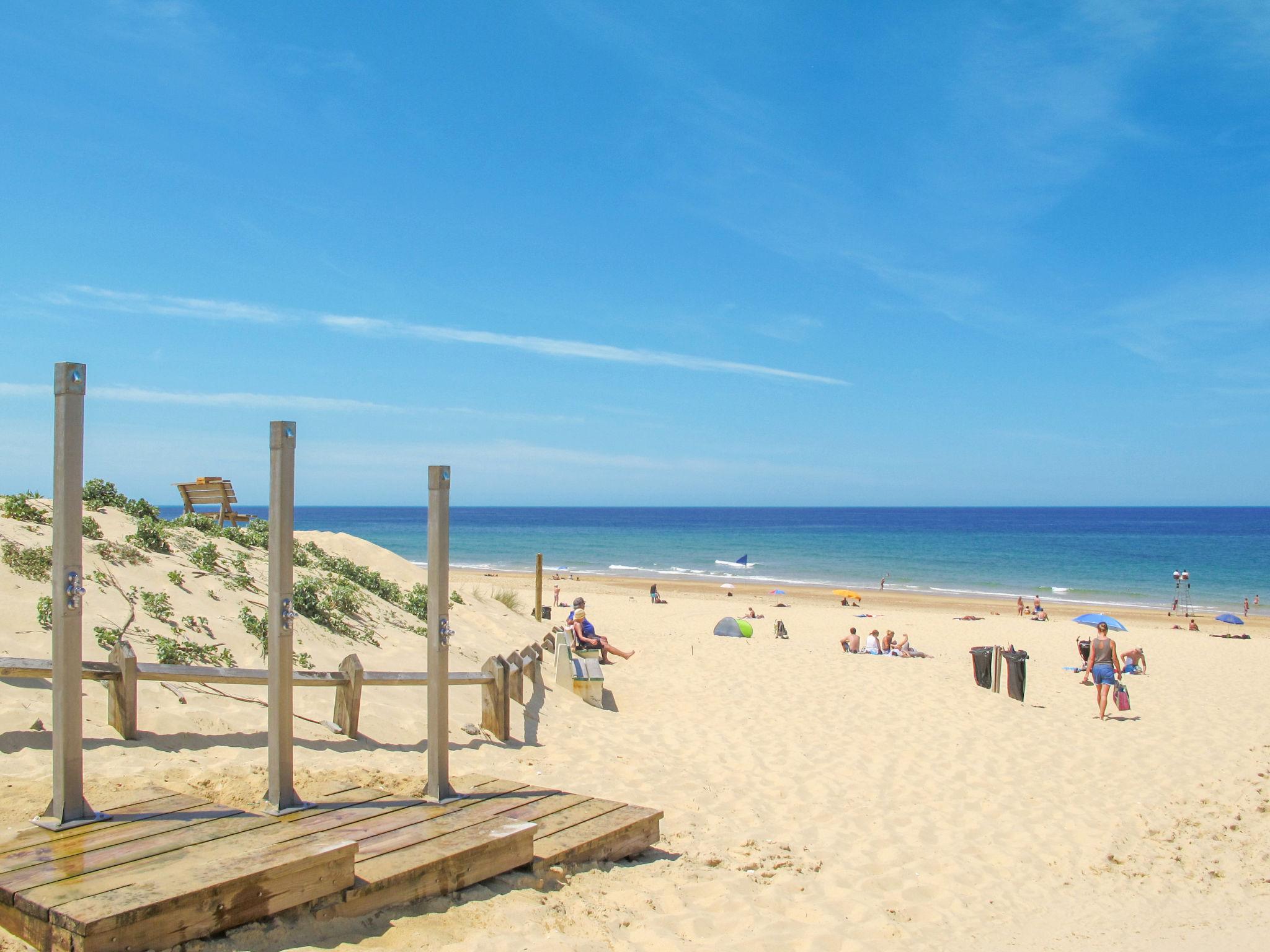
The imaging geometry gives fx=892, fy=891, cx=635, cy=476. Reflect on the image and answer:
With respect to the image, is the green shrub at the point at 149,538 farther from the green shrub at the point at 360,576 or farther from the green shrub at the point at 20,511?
the green shrub at the point at 360,576

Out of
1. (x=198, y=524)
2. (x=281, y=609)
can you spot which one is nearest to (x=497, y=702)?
(x=281, y=609)

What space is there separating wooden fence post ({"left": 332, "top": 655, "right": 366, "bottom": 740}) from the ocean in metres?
35.5

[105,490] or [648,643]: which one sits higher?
[105,490]

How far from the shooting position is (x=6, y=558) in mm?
8477

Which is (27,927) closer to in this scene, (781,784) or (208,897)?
(208,897)

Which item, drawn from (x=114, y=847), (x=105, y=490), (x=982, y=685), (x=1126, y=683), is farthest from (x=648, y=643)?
(x=114, y=847)

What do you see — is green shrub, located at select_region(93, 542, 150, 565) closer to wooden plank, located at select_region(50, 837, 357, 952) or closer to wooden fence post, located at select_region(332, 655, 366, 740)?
wooden fence post, located at select_region(332, 655, 366, 740)

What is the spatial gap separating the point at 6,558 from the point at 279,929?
6864 mm

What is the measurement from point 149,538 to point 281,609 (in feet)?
23.9

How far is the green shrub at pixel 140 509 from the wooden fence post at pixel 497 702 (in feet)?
21.1

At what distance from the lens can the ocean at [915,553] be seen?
47344 mm

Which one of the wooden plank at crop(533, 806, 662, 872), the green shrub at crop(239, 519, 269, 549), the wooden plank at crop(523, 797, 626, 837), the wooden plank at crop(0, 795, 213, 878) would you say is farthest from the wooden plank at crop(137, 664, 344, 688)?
the green shrub at crop(239, 519, 269, 549)

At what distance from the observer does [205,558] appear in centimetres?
1071

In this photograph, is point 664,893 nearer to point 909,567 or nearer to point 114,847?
point 114,847
